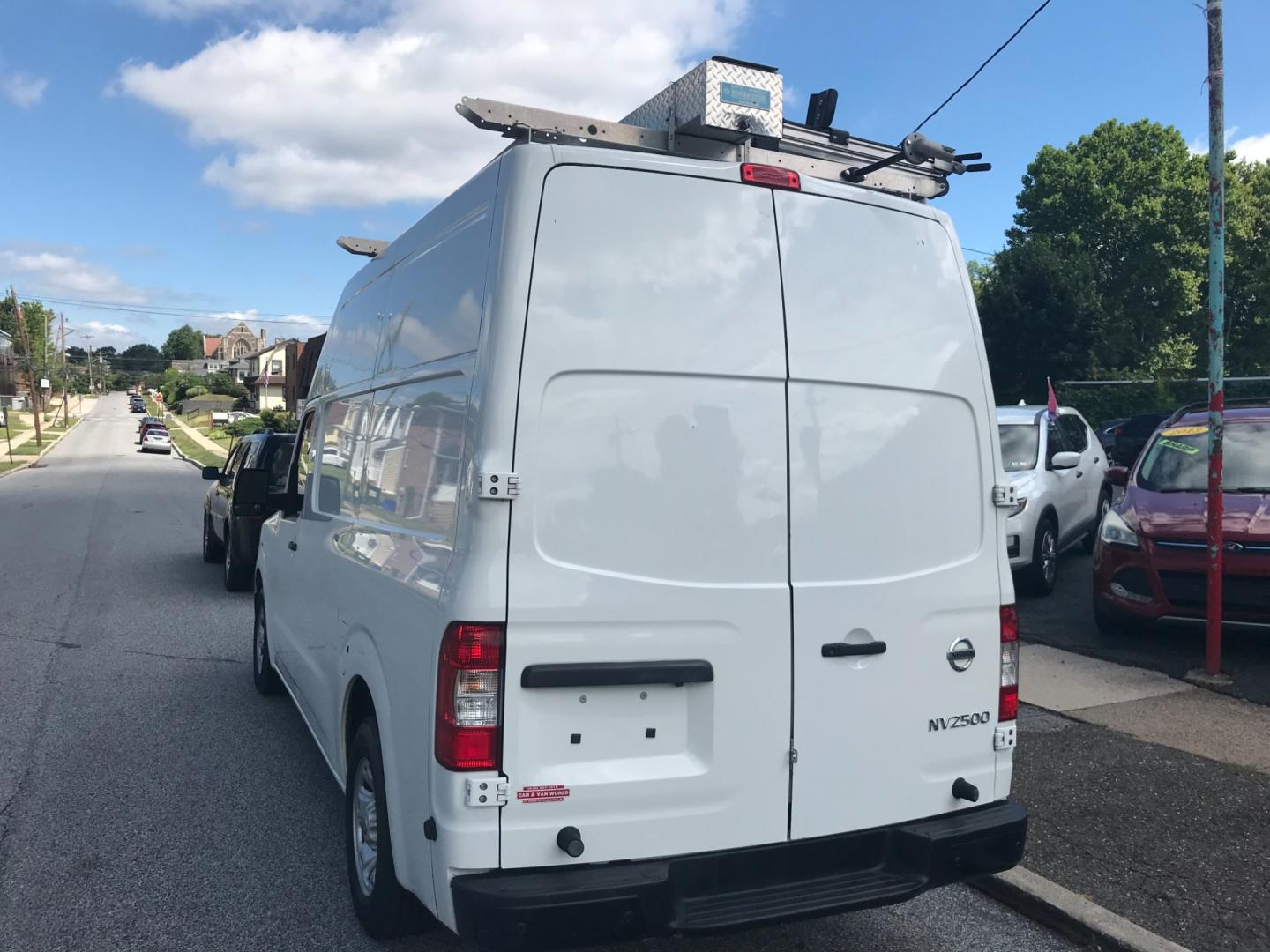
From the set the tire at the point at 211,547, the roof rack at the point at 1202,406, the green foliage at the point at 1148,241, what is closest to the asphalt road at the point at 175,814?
the tire at the point at 211,547

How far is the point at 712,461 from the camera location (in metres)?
3.15

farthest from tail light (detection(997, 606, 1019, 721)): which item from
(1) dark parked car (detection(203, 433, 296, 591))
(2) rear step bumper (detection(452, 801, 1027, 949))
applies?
(1) dark parked car (detection(203, 433, 296, 591))

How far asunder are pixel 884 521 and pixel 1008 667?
750 millimetres

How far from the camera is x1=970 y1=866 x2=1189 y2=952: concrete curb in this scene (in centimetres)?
367

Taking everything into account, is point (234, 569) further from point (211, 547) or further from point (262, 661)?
point (262, 661)

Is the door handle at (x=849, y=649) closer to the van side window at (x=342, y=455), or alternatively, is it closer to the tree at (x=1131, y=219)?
the van side window at (x=342, y=455)

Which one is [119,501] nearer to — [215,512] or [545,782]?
[215,512]

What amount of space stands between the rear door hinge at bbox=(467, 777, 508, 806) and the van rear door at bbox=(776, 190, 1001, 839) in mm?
926

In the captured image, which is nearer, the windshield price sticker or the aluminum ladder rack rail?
the aluminum ladder rack rail

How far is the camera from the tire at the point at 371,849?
350 cm

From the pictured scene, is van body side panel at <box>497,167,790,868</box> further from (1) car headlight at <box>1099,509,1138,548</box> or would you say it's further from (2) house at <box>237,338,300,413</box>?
(2) house at <box>237,338,300,413</box>

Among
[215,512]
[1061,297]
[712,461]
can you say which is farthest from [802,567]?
[1061,297]

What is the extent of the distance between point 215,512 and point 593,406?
11.5 m

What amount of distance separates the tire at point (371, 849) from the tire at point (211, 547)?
10.4 metres
